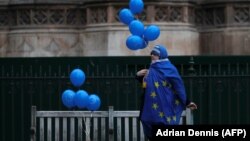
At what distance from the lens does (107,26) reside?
2238 cm

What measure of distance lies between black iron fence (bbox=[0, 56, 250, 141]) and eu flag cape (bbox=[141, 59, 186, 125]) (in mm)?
3126

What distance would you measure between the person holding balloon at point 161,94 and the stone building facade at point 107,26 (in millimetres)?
7507

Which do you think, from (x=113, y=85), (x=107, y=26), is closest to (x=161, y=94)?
(x=113, y=85)

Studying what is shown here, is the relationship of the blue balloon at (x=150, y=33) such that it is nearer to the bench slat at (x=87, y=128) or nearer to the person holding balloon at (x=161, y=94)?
the bench slat at (x=87, y=128)

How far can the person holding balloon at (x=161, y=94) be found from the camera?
575 inches

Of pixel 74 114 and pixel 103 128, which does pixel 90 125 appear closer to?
pixel 103 128

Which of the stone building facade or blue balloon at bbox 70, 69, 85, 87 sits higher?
the stone building facade

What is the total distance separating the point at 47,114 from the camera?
644 inches

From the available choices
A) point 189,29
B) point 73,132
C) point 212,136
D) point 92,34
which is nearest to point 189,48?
point 189,29

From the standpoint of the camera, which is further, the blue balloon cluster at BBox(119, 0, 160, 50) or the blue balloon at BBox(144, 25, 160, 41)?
the blue balloon at BBox(144, 25, 160, 41)

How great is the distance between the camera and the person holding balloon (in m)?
14.6

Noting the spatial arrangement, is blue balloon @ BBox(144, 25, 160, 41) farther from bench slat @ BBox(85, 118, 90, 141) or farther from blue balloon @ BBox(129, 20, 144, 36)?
bench slat @ BBox(85, 118, 90, 141)

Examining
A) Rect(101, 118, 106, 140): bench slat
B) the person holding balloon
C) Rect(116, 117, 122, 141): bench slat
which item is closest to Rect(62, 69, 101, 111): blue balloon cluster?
Rect(101, 118, 106, 140): bench slat

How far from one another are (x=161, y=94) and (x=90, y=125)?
232 centimetres
